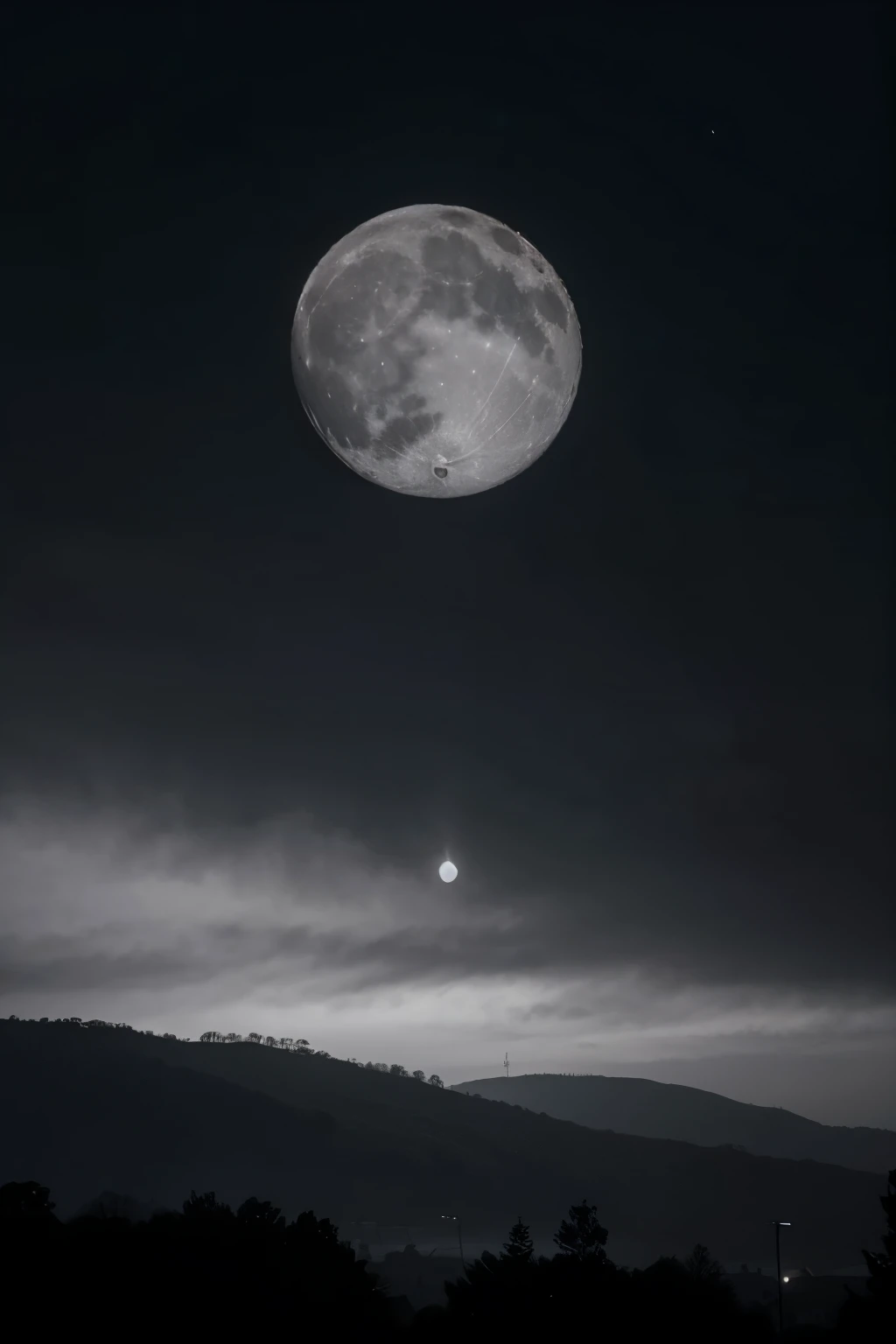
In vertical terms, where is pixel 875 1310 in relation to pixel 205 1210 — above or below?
below

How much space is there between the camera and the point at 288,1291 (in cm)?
3756

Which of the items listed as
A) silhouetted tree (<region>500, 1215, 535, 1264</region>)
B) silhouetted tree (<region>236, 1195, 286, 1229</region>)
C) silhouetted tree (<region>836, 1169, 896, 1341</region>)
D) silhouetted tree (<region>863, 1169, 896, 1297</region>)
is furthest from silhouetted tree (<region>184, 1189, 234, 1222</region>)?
silhouetted tree (<region>863, 1169, 896, 1297</region>)

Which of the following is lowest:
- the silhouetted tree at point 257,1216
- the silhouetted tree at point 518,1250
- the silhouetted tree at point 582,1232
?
→ the silhouetted tree at point 582,1232

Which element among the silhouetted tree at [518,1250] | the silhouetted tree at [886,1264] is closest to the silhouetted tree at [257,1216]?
the silhouetted tree at [518,1250]

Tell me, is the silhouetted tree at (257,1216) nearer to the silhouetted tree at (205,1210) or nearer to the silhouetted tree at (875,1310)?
the silhouetted tree at (205,1210)

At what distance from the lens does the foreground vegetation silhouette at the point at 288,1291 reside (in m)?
31.5

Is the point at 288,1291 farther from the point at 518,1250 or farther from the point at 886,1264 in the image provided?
the point at 518,1250

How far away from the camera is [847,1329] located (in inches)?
1490

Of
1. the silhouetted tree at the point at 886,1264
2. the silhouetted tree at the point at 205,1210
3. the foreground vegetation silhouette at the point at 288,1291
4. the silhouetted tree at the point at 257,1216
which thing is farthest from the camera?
the silhouetted tree at the point at 205,1210

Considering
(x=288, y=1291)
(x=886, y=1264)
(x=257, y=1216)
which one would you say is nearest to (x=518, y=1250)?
(x=257, y=1216)

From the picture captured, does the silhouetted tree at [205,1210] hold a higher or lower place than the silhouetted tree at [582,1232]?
higher

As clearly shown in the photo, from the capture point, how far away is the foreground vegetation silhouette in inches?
1242

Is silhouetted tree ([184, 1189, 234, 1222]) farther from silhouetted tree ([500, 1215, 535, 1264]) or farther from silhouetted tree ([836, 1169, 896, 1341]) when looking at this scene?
silhouetted tree ([836, 1169, 896, 1341])

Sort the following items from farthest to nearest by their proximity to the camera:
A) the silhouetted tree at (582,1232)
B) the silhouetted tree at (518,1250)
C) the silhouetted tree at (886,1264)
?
the silhouetted tree at (582,1232)
the silhouetted tree at (518,1250)
the silhouetted tree at (886,1264)
